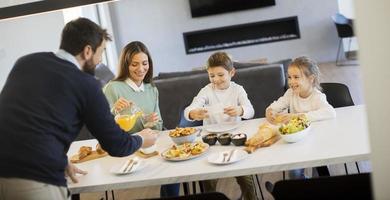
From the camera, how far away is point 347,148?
1686 millimetres

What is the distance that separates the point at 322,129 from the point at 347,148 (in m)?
0.31

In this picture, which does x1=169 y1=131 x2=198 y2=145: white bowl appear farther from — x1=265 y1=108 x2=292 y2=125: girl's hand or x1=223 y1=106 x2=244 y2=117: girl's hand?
x1=265 y1=108 x2=292 y2=125: girl's hand

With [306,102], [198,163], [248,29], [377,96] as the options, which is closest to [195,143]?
[198,163]

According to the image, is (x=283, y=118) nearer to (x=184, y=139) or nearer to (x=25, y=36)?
(x=184, y=139)

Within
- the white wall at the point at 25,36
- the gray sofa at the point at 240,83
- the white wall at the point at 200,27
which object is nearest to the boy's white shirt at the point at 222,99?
the gray sofa at the point at 240,83

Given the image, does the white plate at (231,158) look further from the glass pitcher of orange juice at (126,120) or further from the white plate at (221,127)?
Result: the glass pitcher of orange juice at (126,120)

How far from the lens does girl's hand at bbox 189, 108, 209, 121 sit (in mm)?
2334

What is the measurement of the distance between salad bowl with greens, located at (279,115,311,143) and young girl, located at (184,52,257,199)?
47 centimetres

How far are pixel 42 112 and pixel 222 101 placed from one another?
1288 millimetres

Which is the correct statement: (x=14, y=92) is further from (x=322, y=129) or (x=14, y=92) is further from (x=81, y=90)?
(x=322, y=129)

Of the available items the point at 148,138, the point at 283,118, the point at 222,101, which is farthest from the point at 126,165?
the point at 222,101

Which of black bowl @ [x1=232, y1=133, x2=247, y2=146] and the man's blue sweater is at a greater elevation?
the man's blue sweater

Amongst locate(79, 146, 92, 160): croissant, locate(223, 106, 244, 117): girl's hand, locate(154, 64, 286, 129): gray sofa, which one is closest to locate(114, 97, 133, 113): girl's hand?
locate(79, 146, 92, 160): croissant

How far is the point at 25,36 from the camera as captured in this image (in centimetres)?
420
